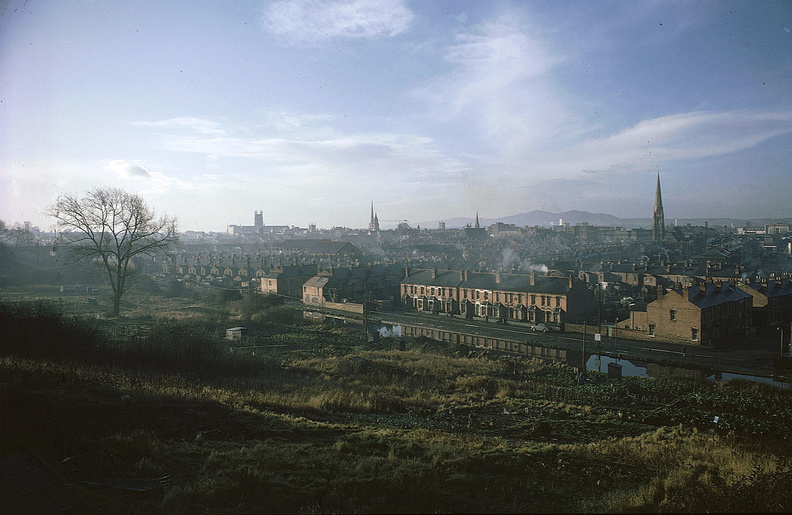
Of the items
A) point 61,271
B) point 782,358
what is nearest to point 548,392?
point 782,358

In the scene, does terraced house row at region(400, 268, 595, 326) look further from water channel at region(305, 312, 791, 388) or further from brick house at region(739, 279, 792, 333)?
brick house at region(739, 279, 792, 333)

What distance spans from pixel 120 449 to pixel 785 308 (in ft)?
160

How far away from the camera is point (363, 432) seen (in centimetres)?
1249

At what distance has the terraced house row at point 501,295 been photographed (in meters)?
38.5

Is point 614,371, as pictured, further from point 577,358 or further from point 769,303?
point 769,303

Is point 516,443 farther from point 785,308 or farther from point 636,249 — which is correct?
point 636,249

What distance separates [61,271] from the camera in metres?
57.7

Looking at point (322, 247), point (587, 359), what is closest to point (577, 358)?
point (587, 359)

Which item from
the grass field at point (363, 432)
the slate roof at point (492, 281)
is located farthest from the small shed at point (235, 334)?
the slate roof at point (492, 281)

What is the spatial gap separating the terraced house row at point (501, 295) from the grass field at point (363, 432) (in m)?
13.3

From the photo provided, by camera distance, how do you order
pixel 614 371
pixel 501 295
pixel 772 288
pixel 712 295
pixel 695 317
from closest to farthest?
pixel 614 371, pixel 695 317, pixel 712 295, pixel 772 288, pixel 501 295

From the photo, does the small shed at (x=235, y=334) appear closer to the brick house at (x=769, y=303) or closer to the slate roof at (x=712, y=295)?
the slate roof at (x=712, y=295)

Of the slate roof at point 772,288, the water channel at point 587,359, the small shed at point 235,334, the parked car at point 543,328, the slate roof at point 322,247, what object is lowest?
the water channel at point 587,359

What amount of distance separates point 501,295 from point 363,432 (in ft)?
104
